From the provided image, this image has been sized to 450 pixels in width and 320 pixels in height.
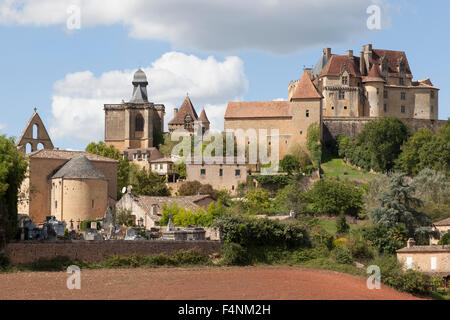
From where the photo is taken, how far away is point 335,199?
6831 centimetres

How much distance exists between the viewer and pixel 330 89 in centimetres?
9144

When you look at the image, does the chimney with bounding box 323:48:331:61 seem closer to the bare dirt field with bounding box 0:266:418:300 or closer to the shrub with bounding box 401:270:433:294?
the bare dirt field with bounding box 0:266:418:300

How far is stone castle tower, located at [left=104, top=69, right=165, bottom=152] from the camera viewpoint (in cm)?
→ 9556

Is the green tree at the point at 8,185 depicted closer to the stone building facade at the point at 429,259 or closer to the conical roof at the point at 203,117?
the stone building facade at the point at 429,259

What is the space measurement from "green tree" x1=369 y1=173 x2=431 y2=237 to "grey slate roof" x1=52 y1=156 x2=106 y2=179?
19.1m

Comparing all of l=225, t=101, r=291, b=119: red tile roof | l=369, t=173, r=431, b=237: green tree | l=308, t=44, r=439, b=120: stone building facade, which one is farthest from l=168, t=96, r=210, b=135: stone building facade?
l=369, t=173, r=431, b=237: green tree

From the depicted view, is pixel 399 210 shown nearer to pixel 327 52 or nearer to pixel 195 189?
pixel 195 189

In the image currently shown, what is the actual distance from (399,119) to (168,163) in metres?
23.6

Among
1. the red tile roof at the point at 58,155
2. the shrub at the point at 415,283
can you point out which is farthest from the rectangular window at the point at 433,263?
the red tile roof at the point at 58,155

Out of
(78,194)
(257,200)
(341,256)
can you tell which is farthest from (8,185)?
(257,200)

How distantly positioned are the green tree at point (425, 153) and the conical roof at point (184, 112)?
94.4 ft

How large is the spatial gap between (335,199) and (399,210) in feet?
36.3

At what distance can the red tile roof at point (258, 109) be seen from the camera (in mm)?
89062
